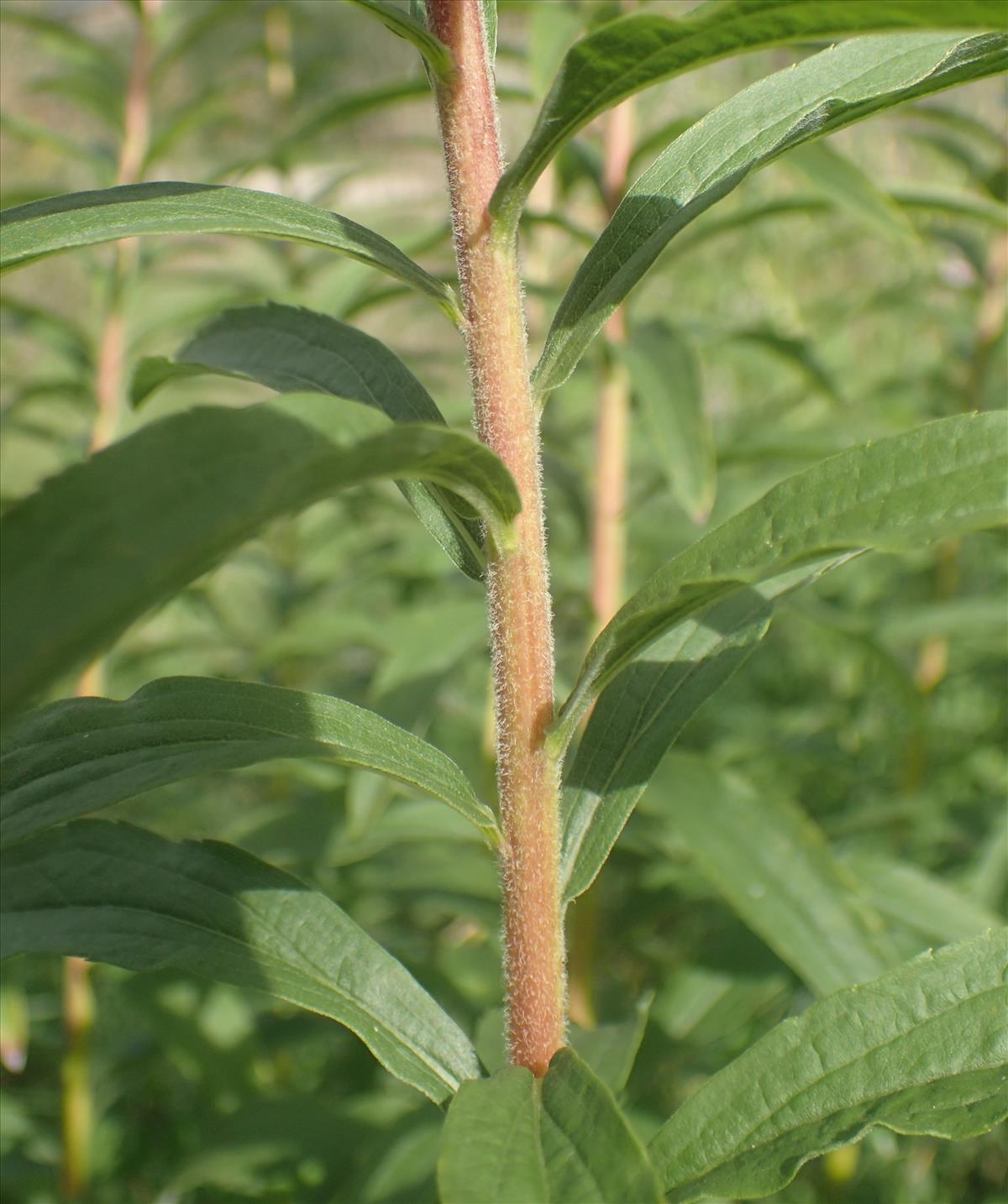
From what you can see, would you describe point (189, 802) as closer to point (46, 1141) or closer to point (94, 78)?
point (46, 1141)

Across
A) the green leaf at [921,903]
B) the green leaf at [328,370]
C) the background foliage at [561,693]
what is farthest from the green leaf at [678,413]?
the green leaf at [328,370]

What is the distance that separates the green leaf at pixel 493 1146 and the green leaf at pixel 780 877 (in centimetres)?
49

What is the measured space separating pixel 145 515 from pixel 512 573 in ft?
0.97

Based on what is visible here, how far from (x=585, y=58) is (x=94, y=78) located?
1640mm

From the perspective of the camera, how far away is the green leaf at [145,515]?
1.18ft

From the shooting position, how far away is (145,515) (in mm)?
380

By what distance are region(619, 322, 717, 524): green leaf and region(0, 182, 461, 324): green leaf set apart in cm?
62

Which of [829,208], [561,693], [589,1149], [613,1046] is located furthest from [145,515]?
[829,208]

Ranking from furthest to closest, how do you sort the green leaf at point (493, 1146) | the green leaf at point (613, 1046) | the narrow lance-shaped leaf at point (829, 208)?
1. the narrow lance-shaped leaf at point (829, 208)
2. the green leaf at point (613, 1046)
3. the green leaf at point (493, 1146)

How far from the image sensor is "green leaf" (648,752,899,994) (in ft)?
A: 3.46

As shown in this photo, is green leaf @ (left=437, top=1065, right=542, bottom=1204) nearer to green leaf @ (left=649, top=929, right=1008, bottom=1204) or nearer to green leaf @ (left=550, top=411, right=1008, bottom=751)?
green leaf @ (left=649, top=929, right=1008, bottom=1204)

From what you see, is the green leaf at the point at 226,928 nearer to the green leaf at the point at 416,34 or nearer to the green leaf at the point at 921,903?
the green leaf at the point at 416,34

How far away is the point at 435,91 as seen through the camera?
0.64 m

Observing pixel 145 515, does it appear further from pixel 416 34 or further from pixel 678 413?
pixel 678 413
